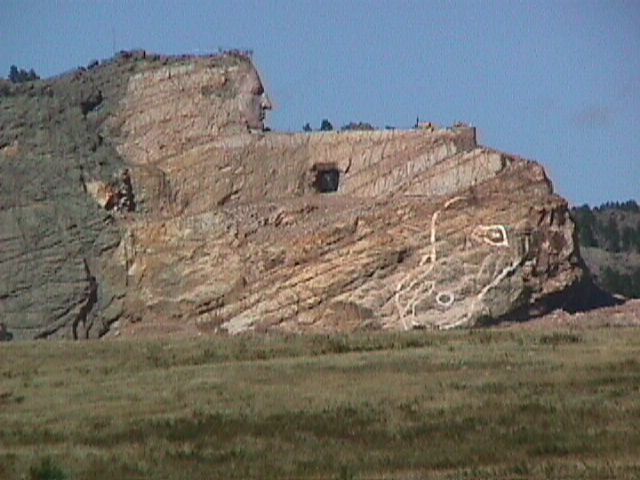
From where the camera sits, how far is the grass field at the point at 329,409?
19.5 meters

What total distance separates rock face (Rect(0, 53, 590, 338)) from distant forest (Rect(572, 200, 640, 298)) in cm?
2668

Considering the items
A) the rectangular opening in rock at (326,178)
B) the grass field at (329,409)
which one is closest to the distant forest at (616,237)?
the rectangular opening in rock at (326,178)

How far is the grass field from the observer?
1952 centimetres

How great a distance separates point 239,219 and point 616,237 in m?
69.4

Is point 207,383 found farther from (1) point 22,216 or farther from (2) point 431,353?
(1) point 22,216

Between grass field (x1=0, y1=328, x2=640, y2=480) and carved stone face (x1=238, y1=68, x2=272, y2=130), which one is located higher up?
carved stone face (x1=238, y1=68, x2=272, y2=130)

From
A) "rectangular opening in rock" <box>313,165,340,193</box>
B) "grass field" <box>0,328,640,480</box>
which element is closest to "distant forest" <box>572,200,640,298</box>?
"rectangular opening in rock" <box>313,165,340,193</box>

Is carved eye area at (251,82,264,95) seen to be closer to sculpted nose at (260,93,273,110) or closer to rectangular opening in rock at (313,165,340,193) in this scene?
sculpted nose at (260,93,273,110)

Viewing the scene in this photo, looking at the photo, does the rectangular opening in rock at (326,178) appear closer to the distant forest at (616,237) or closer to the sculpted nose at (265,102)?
the sculpted nose at (265,102)

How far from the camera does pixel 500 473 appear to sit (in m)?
18.2

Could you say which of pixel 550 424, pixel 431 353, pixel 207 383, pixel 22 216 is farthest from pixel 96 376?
pixel 22 216

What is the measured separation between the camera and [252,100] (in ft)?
188

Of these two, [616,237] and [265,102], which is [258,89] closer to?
[265,102]

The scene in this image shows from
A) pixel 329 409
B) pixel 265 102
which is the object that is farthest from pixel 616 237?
pixel 329 409
